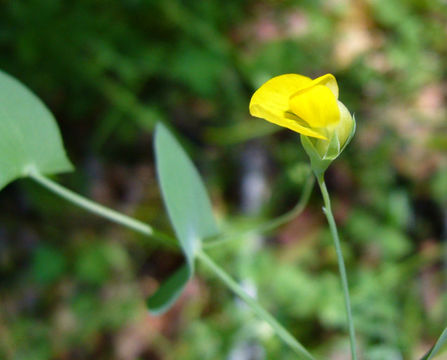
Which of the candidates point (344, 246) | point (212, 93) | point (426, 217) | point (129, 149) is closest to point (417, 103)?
point (426, 217)

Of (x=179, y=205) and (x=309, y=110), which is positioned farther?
(x=179, y=205)

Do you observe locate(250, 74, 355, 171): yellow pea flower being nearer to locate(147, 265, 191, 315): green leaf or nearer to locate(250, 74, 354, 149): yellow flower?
locate(250, 74, 354, 149): yellow flower

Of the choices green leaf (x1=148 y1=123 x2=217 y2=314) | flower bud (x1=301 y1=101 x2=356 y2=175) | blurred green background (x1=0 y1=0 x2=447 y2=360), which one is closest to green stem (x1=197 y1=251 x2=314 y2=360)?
green leaf (x1=148 y1=123 x2=217 y2=314)

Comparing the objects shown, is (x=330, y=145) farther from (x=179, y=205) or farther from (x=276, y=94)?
(x=179, y=205)

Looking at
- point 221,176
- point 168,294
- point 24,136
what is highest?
point 24,136

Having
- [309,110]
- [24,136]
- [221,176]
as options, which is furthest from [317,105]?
[221,176]

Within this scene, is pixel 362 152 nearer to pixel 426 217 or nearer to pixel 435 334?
pixel 426 217
